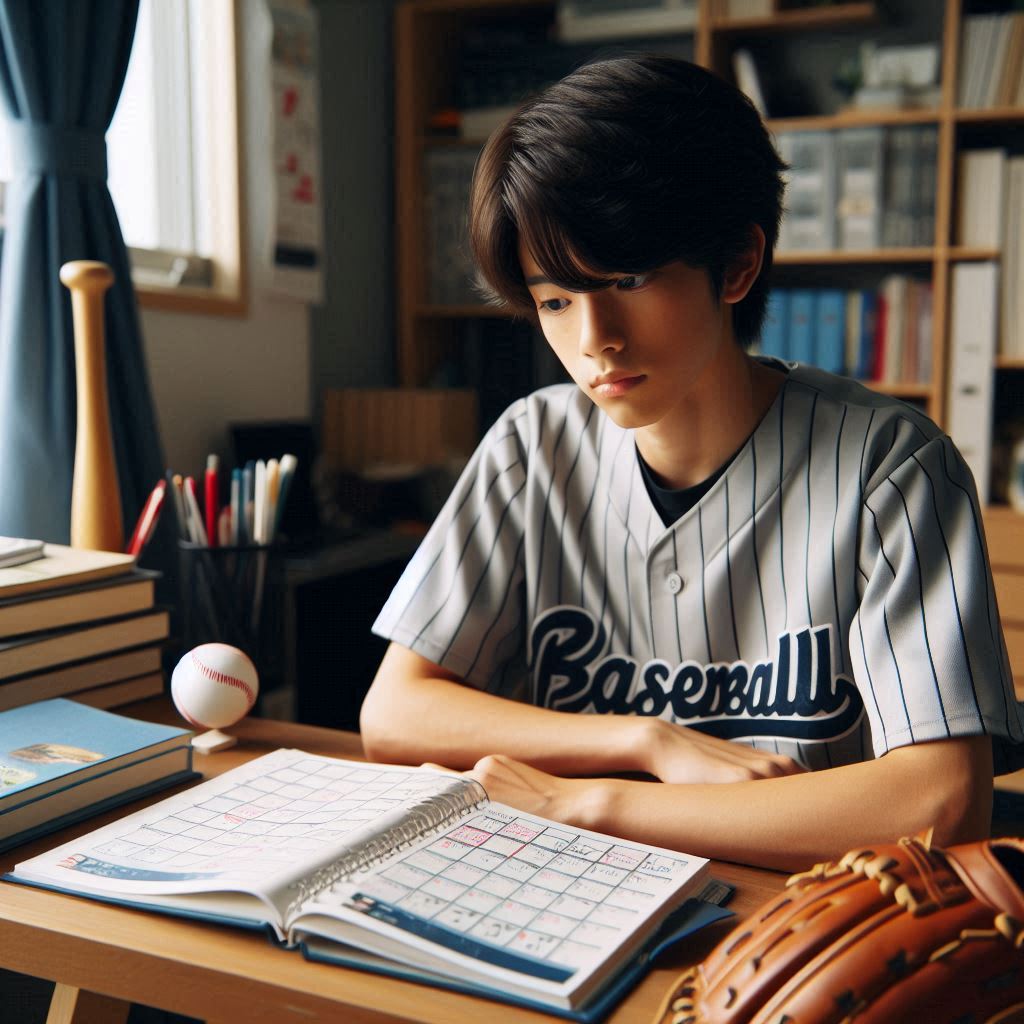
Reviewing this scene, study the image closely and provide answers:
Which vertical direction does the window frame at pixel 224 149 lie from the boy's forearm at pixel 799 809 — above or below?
above

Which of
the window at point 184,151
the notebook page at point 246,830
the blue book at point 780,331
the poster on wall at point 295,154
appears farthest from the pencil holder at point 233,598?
the blue book at point 780,331

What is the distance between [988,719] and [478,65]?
259 cm

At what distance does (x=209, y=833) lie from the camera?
2.42 ft

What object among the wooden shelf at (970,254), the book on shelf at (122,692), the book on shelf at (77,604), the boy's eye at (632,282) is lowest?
the book on shelf at (122,692)

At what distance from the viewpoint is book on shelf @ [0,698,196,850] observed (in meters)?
0.77

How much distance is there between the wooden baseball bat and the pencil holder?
136mm

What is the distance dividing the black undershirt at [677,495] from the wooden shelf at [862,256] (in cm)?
156

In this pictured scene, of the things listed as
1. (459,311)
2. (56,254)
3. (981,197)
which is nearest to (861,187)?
(981,197)

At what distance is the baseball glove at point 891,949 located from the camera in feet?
1.58

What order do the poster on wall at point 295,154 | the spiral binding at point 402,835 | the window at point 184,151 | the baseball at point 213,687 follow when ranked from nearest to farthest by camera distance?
the spiral binding at point 402,835 < the baseball at point 213,687 < the window at point 184,151 < the poster on wall at point 295,154

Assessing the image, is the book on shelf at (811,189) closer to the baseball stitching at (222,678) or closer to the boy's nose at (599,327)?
the boy's nose at (599,327)

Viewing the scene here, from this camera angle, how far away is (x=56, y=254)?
1572 millimetres

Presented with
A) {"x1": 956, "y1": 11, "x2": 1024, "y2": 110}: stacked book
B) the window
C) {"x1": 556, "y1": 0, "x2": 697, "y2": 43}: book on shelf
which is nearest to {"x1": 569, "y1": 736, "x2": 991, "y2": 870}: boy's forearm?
the window

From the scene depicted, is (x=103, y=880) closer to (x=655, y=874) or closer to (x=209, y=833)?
(x=209, y=833)
